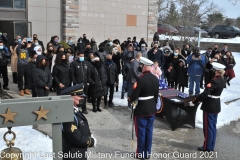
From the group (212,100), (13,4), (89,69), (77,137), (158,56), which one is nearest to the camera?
(77,137)

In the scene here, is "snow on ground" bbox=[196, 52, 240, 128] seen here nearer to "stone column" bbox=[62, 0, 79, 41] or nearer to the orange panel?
the orange panel

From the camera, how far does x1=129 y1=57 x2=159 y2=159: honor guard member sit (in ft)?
19.1

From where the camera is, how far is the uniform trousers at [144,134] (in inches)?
233

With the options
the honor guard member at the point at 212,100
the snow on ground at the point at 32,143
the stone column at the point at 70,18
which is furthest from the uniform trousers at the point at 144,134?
the stone column at the point at 70,18

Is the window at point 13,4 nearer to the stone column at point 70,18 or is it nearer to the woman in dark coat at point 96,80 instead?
the stone column at point 70,18

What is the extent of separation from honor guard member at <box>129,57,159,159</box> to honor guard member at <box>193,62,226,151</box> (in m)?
1.13

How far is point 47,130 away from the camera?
24.6ft

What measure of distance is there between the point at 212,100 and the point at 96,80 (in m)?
3.83

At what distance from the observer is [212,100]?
6.29 meters

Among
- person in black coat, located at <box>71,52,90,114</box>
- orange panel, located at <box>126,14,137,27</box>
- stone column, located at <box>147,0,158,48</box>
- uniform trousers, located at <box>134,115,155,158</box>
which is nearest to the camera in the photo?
uniform trousers, located at <box>134,115,155,158</box>

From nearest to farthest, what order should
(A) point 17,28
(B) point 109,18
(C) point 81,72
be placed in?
(C) point 81,72, (A) point 17,28, (B) point 109,18

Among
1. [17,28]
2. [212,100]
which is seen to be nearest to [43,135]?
[212,100]

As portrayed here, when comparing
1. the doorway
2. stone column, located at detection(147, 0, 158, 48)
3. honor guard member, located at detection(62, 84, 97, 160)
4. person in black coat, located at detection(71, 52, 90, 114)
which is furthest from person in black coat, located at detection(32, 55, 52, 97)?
stone column, located at detection(147, 0, 158, 48)

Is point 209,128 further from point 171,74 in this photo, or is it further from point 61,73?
point 171,74
